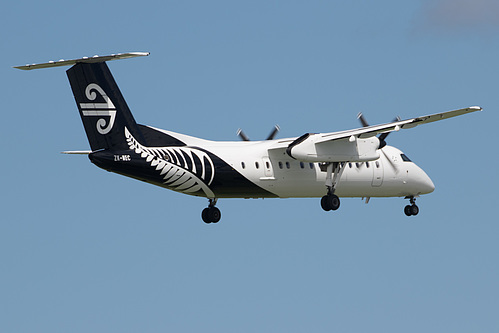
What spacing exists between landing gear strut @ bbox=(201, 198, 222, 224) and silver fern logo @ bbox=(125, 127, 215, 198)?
3.16m

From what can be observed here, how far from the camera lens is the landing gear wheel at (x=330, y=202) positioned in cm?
3819

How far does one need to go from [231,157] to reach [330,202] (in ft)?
15.6

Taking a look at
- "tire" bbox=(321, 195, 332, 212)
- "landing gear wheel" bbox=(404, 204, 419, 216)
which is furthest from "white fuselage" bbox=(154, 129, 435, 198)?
"landing gear wheel" bbox=(404, 204, 419, 216)

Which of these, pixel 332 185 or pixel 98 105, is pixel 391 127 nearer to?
pixel 332 185

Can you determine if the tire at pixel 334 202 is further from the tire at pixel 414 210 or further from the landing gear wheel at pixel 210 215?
the tire at pixel 414 210

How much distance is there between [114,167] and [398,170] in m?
13.5

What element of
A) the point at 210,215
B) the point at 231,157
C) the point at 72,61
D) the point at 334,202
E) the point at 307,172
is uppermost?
the point at 72,61

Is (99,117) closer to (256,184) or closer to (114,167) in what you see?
(114,167)

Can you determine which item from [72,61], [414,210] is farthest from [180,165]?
[414,210]

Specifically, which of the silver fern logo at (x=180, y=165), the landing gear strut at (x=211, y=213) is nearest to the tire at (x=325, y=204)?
the landing gear strut at (x=211, y=213)

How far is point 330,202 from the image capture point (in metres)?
38.2

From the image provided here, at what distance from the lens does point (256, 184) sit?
120 ft

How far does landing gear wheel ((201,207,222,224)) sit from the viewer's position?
3878cm

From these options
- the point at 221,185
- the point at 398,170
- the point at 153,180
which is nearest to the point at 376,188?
the point at 398,170
